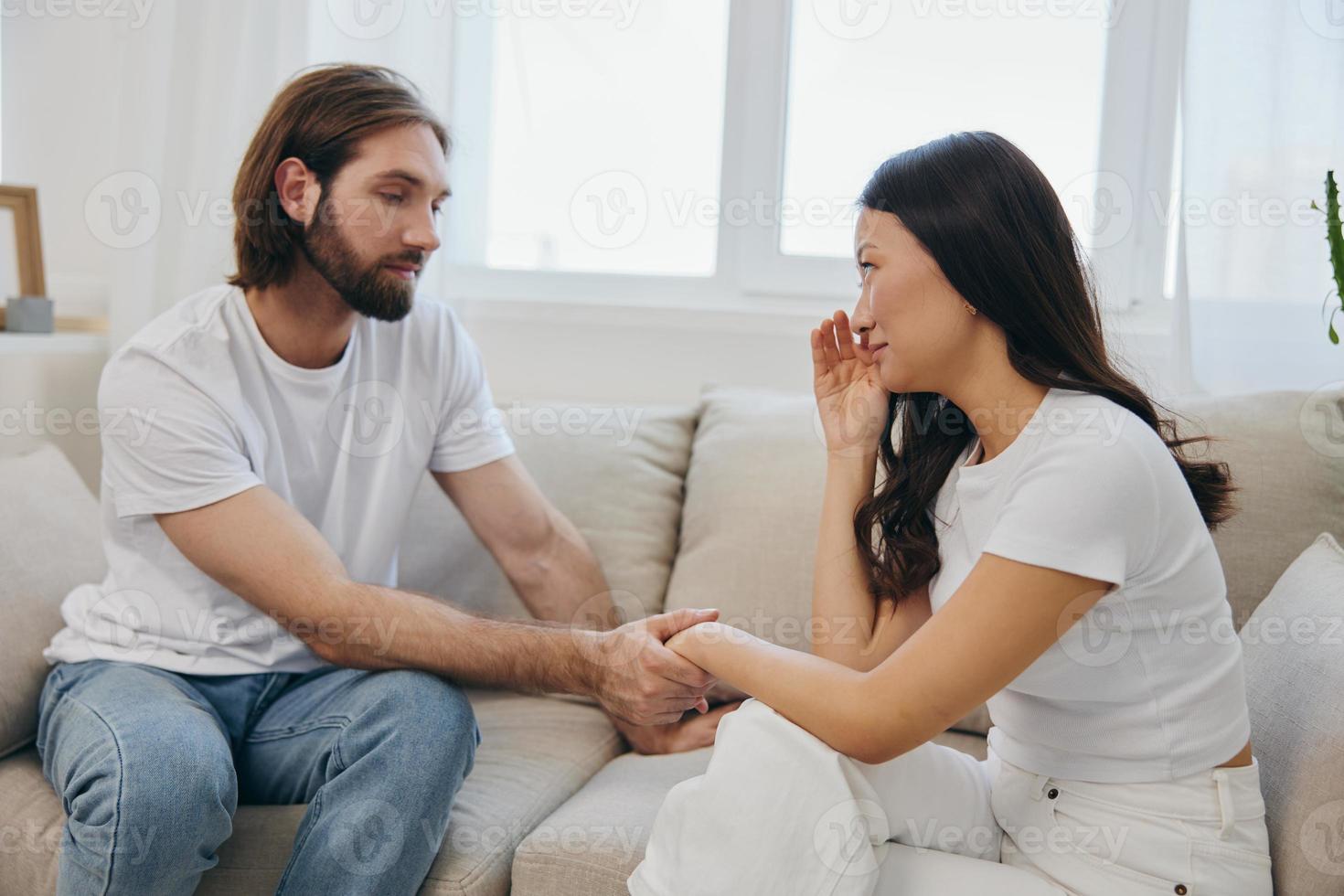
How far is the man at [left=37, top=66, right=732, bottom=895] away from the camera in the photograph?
1.27m

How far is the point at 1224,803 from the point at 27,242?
240 centimetres

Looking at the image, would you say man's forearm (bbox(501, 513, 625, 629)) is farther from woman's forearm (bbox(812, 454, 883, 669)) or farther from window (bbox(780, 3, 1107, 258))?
window (bbox(780, 3, 1107, 258))

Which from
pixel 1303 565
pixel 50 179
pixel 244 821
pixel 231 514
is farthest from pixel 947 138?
pixel 50 179

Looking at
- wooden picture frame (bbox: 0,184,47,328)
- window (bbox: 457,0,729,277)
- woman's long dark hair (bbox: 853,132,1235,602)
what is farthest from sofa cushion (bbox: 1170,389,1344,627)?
wooden picture frame (bbox: 0,184,47,328)

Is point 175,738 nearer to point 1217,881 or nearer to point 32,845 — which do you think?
point 32,845

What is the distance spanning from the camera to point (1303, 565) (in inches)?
56.8

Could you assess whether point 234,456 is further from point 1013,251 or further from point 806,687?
point 1013,251

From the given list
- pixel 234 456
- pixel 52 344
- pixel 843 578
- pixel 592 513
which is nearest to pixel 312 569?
pixel 234 456

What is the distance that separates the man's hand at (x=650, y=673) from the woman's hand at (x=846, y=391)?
294 mm

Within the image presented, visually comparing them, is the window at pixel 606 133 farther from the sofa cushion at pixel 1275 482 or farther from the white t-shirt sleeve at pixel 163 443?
the sofa cushion at pixel 1275 482

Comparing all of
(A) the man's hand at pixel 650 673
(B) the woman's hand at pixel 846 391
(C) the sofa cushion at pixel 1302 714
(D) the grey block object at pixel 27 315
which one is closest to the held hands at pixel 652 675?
(A) the man's hand at pixel 650 673

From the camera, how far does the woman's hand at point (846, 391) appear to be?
1.42 meters

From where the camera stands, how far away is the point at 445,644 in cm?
146

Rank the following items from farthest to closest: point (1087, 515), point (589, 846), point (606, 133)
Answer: point (606, 133) → point (589, 846) → point (1087, 515)
